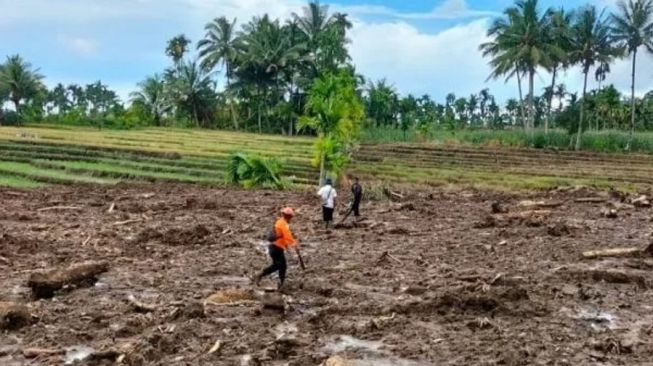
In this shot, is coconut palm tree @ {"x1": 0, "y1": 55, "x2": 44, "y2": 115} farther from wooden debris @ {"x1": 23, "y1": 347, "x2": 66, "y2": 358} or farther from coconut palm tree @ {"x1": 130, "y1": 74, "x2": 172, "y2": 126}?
wooden debris @ {"x1": 23, "y1": 347, "x2": 66, "y2": 358}

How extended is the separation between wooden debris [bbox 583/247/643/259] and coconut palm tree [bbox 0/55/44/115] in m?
57.5

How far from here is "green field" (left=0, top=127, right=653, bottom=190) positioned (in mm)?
35000

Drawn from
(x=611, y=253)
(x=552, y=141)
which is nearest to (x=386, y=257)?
(x=611, y=253)

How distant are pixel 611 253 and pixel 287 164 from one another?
25.7 m

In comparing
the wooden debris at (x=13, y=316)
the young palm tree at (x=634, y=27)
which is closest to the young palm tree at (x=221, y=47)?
the young palm tree at (x=634, y=27)

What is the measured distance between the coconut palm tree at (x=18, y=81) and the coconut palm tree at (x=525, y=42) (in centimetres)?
3638

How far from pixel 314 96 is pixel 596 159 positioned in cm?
2428

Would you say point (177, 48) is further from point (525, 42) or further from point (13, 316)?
point (13, 316)

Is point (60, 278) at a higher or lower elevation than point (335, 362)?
higher

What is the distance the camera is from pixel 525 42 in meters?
60.7

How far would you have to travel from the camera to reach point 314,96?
34062 mm

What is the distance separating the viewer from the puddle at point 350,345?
9336 millimetres

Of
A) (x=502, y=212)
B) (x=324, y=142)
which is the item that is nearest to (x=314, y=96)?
(x=324, y=142)

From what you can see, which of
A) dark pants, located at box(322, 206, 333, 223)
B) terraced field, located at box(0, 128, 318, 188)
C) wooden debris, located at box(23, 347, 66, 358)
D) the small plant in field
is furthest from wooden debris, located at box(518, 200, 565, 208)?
wooden debris, located at box(23, 347, 66, 358)
